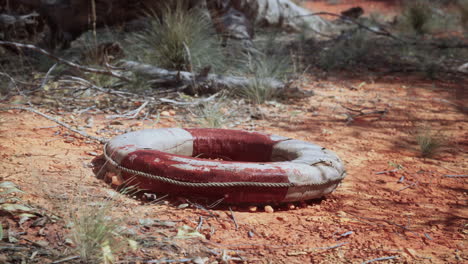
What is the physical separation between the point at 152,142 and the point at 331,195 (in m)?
1.14

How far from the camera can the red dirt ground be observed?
2029 millimetres

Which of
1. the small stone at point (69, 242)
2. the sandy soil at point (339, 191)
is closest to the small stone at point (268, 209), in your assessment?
the sandy soil at point (339, 191)

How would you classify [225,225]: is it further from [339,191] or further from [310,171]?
[339,191]

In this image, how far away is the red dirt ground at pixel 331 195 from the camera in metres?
2.03

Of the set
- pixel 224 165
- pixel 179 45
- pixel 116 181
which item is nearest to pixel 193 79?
pixel 179 45

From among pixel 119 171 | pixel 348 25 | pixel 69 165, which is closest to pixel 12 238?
pixel 119 171

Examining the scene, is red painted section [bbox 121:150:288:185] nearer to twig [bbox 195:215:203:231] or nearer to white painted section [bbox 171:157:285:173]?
white painted section [bbox 171:157:285:173]

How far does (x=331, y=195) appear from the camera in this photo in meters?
2.73

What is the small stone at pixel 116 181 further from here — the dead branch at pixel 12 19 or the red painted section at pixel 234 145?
the dead branch at pixel 12 19

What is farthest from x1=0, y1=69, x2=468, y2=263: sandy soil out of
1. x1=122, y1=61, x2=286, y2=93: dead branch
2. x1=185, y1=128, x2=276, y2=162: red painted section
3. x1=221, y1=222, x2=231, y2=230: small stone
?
x1=185, y1=128, x2=276, y2=162: red painted section

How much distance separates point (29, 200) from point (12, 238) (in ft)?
1.15

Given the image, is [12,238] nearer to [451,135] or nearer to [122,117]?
[122,117]

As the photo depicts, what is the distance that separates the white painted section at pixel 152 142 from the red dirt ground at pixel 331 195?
8.4 inches

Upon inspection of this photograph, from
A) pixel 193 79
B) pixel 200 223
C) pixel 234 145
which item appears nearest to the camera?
pixel 200 223
